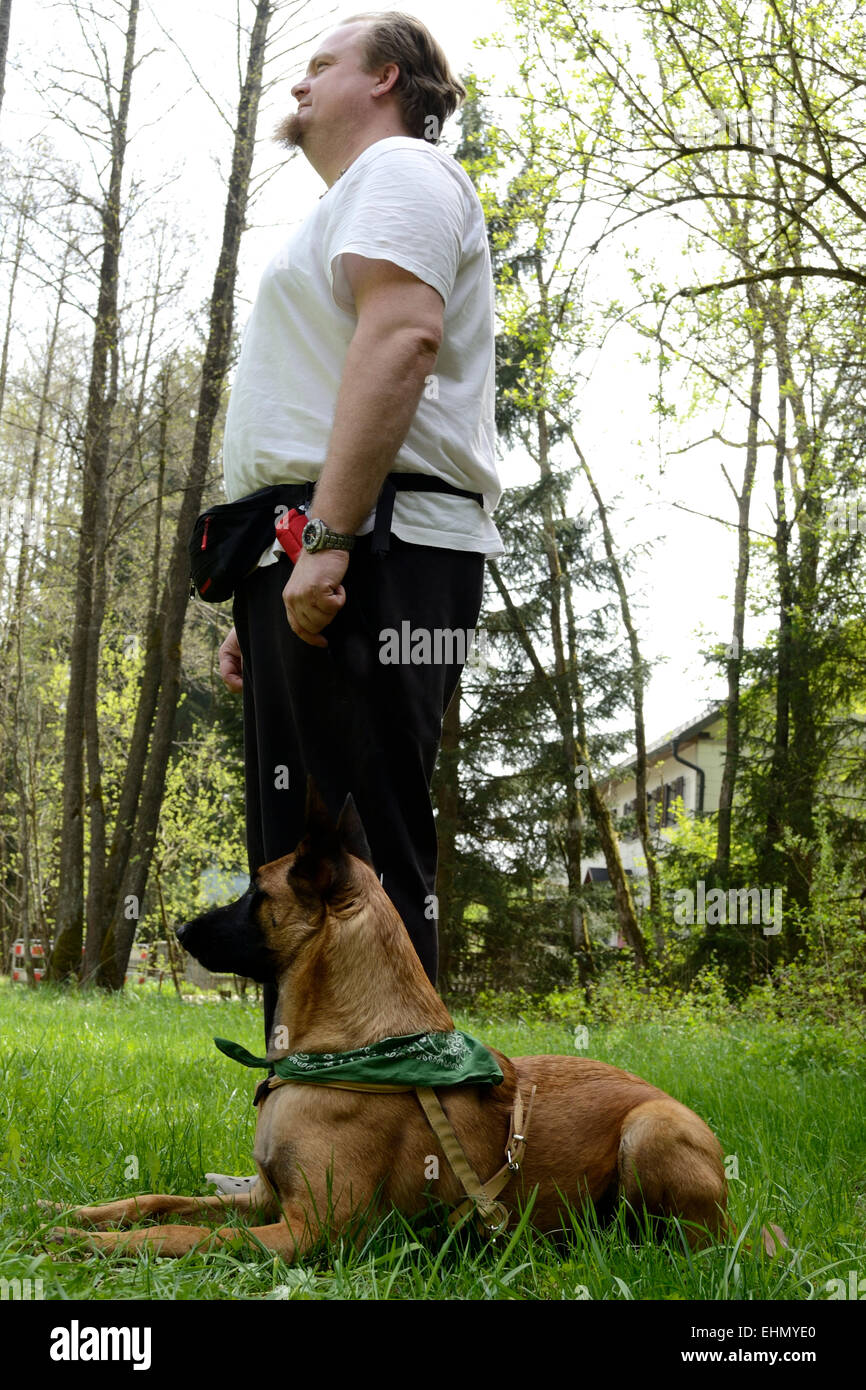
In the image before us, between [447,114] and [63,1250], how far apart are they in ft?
10.3

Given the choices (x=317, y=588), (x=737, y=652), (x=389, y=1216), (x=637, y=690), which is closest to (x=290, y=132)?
(x=317, y=588)

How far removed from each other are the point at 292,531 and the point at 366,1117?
55.6 inches

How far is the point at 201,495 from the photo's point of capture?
14359 mm

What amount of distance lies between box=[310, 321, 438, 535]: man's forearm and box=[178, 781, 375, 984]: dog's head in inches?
27.3

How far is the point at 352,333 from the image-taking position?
307 cm

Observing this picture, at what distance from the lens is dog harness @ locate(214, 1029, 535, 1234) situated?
8.46 feet

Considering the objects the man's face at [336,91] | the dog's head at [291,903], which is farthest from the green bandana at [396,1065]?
the man's face at [336,91]

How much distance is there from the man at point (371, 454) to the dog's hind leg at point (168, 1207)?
0.50 metres

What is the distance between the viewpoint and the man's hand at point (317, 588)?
2.74 metres

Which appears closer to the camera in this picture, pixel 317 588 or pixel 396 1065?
pixel 396 1065

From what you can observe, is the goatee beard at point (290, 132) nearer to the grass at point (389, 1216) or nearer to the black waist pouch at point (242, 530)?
the black waist pouch at point (242, 530)

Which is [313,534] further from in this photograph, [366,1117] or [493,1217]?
[493,1217]

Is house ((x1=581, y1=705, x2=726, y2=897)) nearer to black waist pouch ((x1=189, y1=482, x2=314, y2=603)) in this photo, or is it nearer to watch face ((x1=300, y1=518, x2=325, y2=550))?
black waist pouch ((x1=189, y1=482, x2=314, y2=603))
